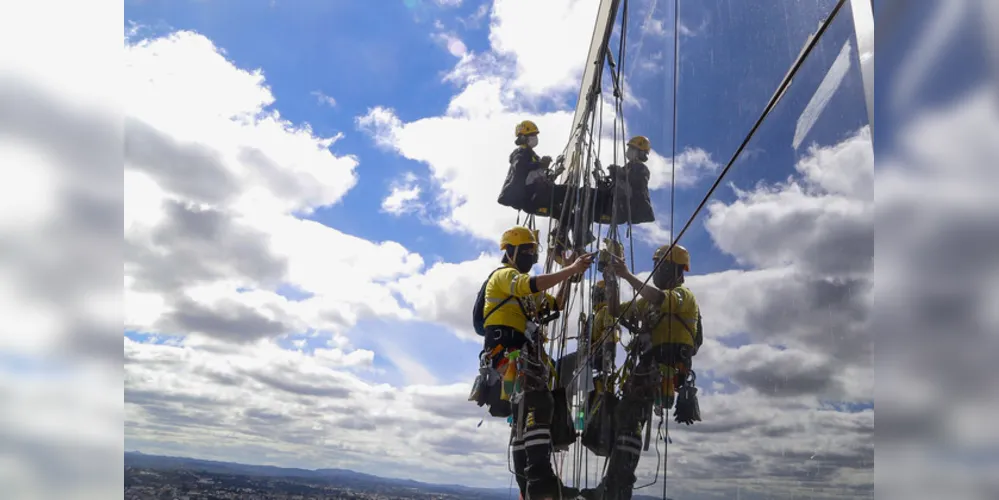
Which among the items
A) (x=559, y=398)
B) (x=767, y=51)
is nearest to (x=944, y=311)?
(x=767, y=51)

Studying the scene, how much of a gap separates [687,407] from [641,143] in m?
1.84

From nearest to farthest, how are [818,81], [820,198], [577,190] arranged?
[820,198], [818,81], [577,190]

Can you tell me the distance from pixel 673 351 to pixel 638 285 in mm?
650

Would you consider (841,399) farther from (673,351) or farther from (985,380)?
(673,351)

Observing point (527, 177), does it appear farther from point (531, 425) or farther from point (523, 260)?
point (531, 425)

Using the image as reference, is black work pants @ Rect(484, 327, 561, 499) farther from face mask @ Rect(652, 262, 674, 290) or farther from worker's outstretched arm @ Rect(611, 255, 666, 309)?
face mask @ Rect(652, 262, 674, 290)

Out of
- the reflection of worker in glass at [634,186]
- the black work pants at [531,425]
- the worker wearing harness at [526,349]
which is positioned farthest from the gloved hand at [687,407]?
the black work pants at [531,425]

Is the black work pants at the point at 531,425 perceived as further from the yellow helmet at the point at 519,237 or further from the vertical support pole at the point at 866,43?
the vertical support pole at the point at 866,43

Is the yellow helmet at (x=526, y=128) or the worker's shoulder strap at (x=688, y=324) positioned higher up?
the yellow helmet at (x=526, y=128)

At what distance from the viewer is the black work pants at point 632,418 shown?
106 inches

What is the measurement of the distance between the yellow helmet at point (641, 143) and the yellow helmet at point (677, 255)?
2.86 ft

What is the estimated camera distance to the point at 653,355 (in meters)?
2.73

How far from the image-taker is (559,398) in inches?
163

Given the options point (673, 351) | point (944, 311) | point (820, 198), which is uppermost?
point (820, 198)
